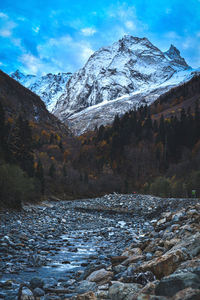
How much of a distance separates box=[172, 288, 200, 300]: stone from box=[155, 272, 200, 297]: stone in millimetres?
232

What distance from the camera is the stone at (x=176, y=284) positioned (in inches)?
121

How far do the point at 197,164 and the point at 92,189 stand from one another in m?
33.8

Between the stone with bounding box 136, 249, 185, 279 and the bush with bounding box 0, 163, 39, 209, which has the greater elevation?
the bush with bounding box 0, 163, 39, 209

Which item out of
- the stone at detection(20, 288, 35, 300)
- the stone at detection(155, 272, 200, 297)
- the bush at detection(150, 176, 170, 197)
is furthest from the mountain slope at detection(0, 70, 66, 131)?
the stone at detection(155, 272, 200, 297)

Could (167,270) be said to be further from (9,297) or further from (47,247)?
(47,247)

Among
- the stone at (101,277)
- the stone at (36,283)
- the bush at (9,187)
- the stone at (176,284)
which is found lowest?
the stone at (36,283)

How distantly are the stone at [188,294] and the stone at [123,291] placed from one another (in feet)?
3.95

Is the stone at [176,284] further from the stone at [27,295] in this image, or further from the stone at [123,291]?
the stone at [27,295]

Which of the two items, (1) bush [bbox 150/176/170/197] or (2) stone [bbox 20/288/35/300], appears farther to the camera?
(1) bush [bbox 150/176/170/197]

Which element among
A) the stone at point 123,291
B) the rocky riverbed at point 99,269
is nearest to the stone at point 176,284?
the rocky riverbed at point 99,269

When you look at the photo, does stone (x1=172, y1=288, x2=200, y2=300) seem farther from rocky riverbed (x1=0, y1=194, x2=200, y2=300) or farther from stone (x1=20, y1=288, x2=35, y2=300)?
stone (x1=20, y1=288, x2=35, y2=300)

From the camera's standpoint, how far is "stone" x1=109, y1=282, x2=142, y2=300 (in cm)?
388

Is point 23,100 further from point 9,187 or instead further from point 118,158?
point 9,187

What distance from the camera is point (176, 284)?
124 inches
